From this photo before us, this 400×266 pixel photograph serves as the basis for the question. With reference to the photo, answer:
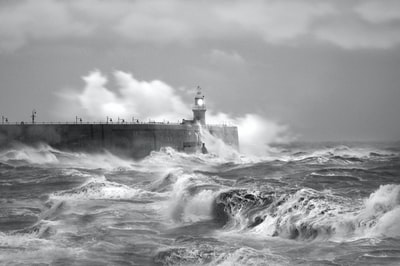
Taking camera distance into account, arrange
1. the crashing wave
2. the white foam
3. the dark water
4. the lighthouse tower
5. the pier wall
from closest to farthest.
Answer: the dark water
the crashing wave
the white foam
the pier wall
the lighthouse tower

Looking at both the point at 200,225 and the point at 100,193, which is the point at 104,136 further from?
the point at 200,225

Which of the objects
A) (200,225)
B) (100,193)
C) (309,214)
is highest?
(100,193)

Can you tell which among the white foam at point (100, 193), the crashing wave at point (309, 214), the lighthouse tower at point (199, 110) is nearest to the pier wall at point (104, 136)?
the lighthouse tower at point (199, 110)

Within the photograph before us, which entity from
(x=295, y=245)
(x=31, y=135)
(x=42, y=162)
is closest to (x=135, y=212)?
(x=295, y=245)

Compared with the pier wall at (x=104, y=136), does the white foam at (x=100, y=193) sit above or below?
below

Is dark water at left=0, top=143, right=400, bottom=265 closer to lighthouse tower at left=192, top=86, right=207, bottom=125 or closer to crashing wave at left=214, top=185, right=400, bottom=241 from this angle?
crashing wave at left=214, top=185, right=400, bottom=241

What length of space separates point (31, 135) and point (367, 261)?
39.5 m

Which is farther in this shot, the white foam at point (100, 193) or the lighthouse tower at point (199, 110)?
the lighthouse tower at point (199, 110)

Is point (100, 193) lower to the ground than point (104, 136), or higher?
lower

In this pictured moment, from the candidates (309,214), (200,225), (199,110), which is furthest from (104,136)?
(309,214)

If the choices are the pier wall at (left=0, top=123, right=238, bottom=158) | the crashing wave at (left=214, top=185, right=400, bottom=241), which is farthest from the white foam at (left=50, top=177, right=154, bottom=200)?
the pier wall at (left=0, top=123, right=238, bottom=158)

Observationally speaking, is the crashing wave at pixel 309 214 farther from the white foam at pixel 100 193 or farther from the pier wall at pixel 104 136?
the pier wall at pixel 104 136

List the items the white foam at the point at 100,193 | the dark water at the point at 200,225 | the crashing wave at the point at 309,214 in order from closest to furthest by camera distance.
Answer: the dark water at the point at 200,225 → the crashing wave at the point at 309,214 → the white foam at the point at 100,193

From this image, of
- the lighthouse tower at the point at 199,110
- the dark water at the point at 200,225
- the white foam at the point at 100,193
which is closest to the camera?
the dark water at the point at 200,225
